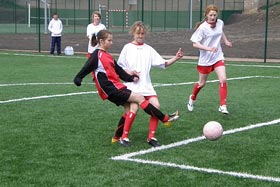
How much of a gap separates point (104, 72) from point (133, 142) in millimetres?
1065

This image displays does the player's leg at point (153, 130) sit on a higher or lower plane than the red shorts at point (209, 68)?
lower

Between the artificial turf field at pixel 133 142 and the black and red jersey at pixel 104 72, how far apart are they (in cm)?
77

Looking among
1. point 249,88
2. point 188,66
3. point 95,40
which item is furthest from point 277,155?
point 188,66

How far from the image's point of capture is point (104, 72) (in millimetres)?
7340

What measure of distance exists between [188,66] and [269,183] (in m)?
14.1

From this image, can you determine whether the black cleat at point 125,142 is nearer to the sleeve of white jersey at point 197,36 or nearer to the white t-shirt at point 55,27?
the sleeve of white jersey at point 197,36

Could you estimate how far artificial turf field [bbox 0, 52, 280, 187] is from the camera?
19.7ft

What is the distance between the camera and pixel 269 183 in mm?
5754

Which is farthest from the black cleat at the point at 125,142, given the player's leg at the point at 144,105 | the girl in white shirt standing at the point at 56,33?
the girl in white shirt standing at the point at 56,33

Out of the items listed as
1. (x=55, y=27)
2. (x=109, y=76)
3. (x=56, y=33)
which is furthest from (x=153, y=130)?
(x=55, y=27)

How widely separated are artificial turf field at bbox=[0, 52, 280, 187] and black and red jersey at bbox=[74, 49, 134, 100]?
77cm

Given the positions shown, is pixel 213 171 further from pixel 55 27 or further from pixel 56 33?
pixel 55 27

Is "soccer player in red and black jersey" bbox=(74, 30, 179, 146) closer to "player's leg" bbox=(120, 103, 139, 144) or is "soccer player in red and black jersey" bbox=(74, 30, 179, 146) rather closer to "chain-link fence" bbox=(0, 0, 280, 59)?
"player's leg" bbox=(120, 103, 139, 144)

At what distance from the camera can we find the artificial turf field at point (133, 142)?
6020 millimetres
